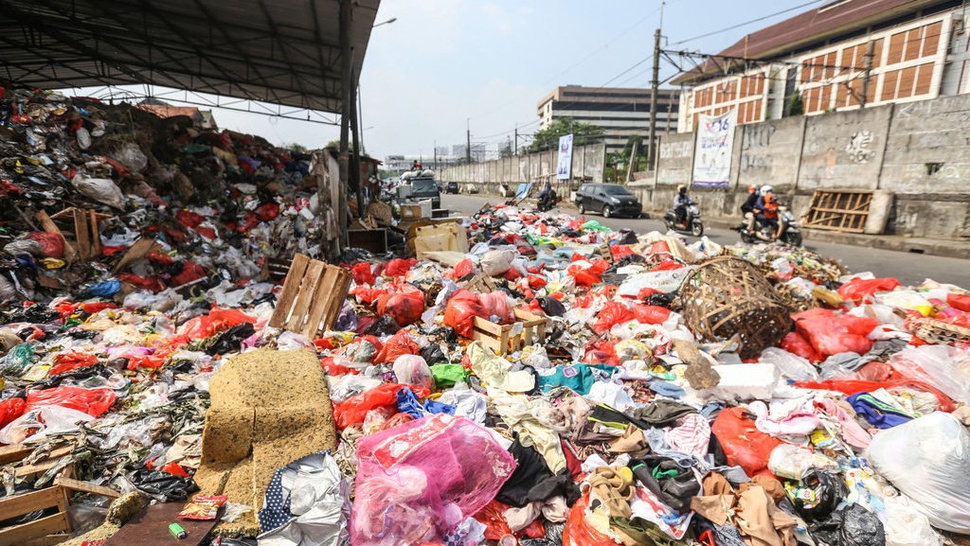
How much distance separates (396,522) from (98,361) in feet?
11.1

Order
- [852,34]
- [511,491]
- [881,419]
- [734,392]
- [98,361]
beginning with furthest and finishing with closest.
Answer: [852,34] → [98,361] → [734,392] → [881,419] → [511,491]

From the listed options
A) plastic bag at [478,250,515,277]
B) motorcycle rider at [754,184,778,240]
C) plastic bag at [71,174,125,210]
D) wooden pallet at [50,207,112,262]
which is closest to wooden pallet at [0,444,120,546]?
wooden pallet at [50,207,112,262]

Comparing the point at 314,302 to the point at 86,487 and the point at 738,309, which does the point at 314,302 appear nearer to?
the point at 86,487

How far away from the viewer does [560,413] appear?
303 cm

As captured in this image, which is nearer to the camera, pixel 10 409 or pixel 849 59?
pixel 10 409

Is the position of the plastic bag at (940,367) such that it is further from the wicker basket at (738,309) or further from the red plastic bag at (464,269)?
the red plastic bag at (464,269)

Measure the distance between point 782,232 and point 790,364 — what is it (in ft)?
19.1

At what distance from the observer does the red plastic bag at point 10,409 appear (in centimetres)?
294

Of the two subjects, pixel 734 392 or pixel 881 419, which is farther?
pixel 734 392

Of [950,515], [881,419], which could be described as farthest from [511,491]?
[881,419]

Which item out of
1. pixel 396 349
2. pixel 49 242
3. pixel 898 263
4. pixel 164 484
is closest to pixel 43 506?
pixel 164 484

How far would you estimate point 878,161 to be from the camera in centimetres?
1120

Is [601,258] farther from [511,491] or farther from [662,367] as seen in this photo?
[511,491]

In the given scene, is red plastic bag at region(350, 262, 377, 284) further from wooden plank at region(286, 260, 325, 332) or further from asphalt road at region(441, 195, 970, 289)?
asphalt road at region(441, 195, 970, 289)
